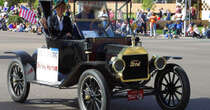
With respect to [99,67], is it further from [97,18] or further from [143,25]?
[143,25]

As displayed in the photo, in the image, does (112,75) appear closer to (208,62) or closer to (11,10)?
(208,62)

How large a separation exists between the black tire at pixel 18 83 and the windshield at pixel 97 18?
1.30 metres

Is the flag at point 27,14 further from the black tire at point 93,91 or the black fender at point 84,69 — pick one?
the black tire at point 93,91

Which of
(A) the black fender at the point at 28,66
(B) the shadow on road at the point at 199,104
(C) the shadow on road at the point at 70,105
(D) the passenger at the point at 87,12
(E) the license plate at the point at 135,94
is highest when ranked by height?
(D) the passenger at the point at 87,12

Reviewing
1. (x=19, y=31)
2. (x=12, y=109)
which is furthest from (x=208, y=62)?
(x=19, y=31)

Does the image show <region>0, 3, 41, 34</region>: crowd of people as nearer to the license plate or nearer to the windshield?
the windshield

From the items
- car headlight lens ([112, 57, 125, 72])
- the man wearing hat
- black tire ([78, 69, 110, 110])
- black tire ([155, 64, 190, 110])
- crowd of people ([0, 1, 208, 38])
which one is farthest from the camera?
crowd of people ([0, 1, 208, 38])

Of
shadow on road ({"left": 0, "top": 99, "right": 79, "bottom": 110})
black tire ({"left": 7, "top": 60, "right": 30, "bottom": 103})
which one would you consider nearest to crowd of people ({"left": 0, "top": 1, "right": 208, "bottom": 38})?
black tire ({"left": 7, "top": 60, "right": 30, "bottom": 103})

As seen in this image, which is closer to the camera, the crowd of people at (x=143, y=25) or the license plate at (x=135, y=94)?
the license plate at (x=135, y=94)

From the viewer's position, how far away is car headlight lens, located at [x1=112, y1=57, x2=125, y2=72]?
22.5 feet

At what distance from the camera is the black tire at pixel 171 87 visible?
23.6 feet

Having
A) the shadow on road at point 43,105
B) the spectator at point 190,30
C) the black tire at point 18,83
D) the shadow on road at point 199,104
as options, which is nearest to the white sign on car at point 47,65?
the black tire at point 18,83

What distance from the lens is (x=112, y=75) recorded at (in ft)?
22.6

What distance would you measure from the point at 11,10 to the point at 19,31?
717 cm
